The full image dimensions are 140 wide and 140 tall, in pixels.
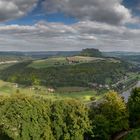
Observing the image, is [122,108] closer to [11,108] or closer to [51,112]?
[51,112]

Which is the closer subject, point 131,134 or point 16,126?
point 131,134

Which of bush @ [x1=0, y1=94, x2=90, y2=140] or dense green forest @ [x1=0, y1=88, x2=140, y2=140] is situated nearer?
bush @ [x1=0, y1=94, x2=90, y2=140]

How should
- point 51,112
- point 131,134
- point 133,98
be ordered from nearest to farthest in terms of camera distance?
point 131,134
point 51,112
point 133,98

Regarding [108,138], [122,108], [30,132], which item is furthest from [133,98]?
[30,132]

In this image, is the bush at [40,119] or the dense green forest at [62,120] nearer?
the bush at [40,119]

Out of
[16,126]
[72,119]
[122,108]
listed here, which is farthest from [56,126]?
[122,108]

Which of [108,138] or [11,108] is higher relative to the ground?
[11,108]

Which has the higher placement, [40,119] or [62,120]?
→ [40,119]

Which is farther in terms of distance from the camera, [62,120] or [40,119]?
[62,120]

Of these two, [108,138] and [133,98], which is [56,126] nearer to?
[108,138]

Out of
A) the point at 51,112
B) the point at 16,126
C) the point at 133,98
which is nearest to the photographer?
the point at 16,126
